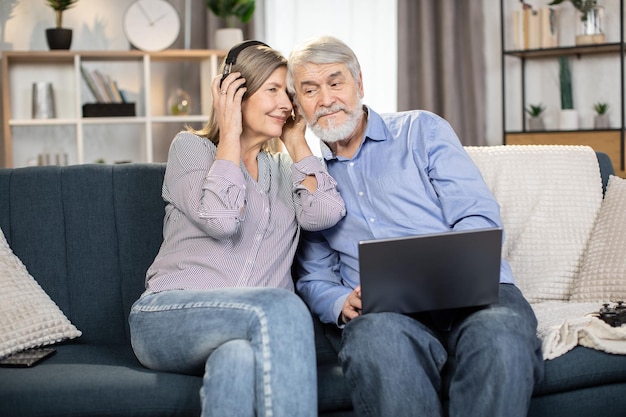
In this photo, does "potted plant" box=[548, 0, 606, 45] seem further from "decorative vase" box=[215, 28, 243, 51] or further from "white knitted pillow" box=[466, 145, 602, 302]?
"white knitted pillow" box=[466, 145, 602, 302]

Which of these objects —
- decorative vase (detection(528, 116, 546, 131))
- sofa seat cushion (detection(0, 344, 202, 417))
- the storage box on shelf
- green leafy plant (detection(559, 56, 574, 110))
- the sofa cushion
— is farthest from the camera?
decorative vase (detection(528, 116, 546, 131))

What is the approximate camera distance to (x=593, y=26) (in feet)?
14.3

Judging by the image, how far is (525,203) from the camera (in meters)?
2.52

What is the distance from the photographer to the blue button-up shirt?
214 centimetres

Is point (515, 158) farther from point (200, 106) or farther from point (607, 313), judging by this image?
point (200, 106)

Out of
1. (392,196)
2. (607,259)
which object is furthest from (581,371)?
(392,196)

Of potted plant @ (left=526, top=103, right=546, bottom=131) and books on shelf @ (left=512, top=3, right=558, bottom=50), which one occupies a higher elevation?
books on shelf @ (left=512, top=3, right=558, bottom=50)

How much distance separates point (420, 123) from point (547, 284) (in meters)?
0.60

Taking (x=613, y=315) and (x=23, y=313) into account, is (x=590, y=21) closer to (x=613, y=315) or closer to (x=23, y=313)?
(x=613, y=315)

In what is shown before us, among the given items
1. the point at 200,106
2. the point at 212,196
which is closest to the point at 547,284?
the point at 212,196

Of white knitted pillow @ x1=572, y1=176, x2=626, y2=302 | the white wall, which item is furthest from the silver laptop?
the white wall

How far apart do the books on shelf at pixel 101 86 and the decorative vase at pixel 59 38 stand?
0.14 metres

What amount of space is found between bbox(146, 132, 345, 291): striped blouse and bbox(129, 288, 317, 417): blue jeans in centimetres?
12

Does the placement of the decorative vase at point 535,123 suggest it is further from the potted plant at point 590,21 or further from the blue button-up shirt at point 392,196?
the blue button-up shirt at point 392,196
